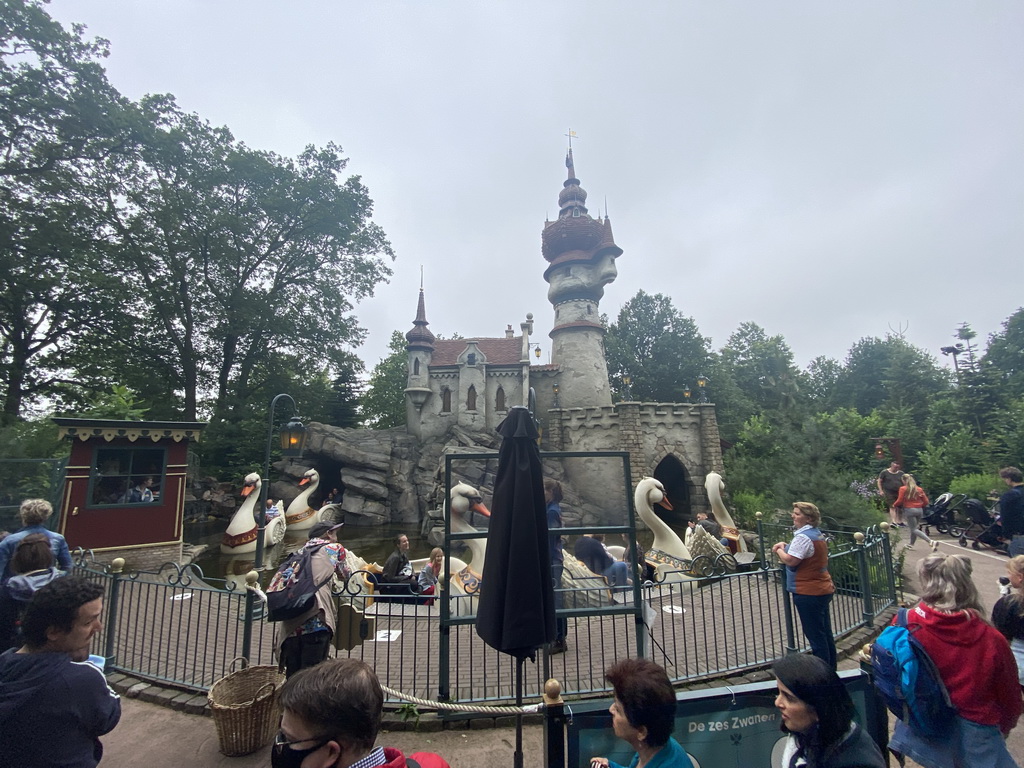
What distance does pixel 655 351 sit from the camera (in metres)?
36.3

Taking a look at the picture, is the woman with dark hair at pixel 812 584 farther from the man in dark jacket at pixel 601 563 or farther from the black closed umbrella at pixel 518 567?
the man in dark jacket at pixel 601 563

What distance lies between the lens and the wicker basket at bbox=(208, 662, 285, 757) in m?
3.62

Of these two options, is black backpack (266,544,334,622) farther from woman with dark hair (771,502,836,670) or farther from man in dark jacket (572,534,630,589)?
man in dark jacket (572,534,630,589)

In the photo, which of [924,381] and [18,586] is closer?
[18,586]

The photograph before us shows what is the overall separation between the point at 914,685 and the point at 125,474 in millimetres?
14920

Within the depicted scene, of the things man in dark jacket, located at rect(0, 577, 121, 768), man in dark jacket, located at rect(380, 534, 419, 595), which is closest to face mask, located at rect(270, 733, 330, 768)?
man in dark jacket, located at rect(0, 577, 121, 768)

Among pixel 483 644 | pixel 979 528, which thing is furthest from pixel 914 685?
pixel 979 528

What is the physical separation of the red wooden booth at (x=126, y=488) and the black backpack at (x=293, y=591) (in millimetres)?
10444

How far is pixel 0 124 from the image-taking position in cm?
1731

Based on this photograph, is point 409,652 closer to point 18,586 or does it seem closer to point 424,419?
point 18,586

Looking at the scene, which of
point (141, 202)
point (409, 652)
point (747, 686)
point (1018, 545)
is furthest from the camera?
point (141, 202)

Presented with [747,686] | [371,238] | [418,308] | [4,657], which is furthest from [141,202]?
[747,686]

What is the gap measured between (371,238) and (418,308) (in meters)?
5.69

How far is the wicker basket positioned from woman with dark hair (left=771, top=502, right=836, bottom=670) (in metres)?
4.85
